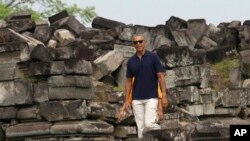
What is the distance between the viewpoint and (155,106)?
9781mm

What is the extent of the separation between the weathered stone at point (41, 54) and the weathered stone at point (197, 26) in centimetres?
541

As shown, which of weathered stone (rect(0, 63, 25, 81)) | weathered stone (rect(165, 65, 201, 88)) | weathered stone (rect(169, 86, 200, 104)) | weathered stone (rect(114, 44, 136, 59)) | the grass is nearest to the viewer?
weathered stone (rect(0, 63, 25, 81))

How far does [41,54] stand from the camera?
13.1 m

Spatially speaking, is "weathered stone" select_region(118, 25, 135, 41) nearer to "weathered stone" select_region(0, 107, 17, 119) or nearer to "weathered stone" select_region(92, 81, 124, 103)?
"weathered stone" select_region(92, 81, 124, 103)

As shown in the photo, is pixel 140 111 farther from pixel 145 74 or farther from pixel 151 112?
pixel 145 74

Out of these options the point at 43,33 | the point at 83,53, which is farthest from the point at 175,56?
the point at 43,33

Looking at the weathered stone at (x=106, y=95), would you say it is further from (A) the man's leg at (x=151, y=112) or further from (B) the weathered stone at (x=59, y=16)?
(A) the man's leg at (x=151, y=112)

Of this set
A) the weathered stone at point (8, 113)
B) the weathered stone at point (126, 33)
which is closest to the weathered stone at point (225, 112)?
the weathered stone at point (126, 33)

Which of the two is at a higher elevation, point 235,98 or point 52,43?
point 52,43

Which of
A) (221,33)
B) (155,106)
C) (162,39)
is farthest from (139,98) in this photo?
(221,33)

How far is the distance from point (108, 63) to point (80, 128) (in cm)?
255

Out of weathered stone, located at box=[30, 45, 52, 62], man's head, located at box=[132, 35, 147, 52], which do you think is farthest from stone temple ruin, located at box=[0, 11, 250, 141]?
man's head, located at box=[132, 35, 147, 52]

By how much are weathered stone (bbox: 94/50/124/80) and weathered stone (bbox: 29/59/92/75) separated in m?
1.49

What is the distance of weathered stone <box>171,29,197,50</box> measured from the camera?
17016mm
